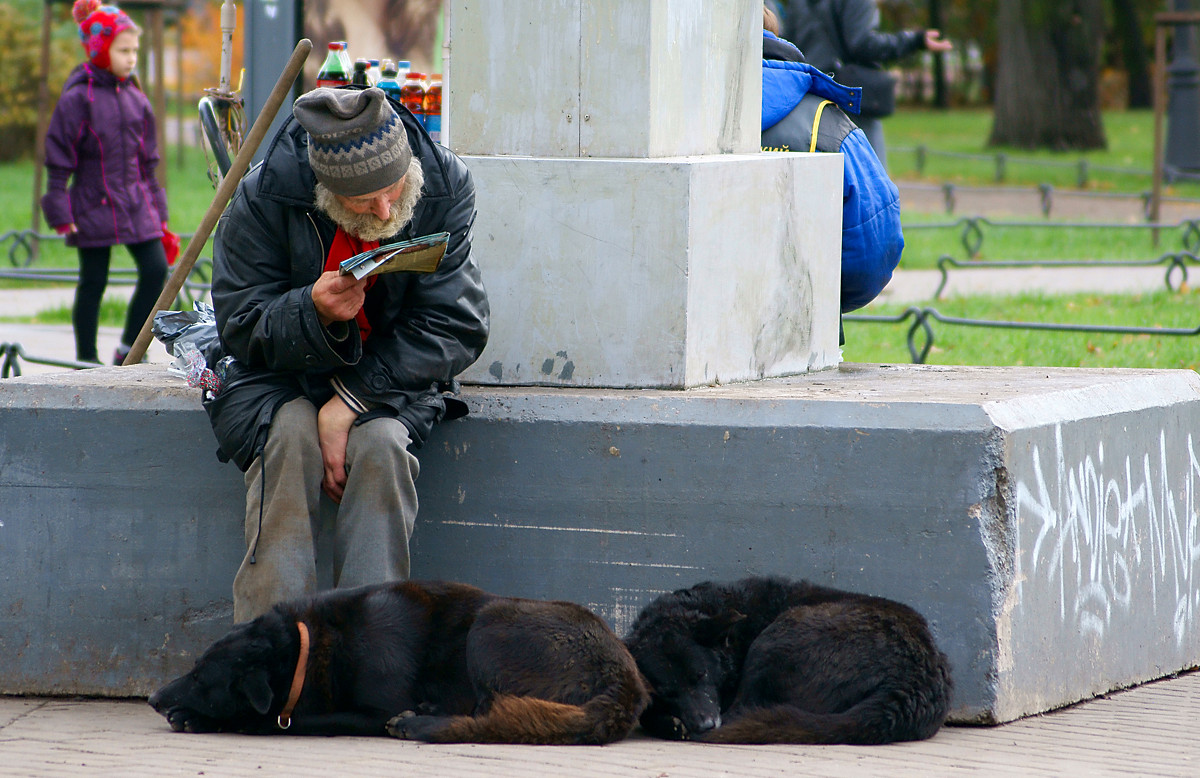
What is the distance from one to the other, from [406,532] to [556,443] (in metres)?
0.54

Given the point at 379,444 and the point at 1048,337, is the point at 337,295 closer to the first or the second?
the point at 379,444

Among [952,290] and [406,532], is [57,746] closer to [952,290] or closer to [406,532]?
[406,532]

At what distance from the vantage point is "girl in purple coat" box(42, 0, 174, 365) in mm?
8977

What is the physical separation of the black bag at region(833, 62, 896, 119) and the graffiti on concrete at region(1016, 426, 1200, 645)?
16.6 ft

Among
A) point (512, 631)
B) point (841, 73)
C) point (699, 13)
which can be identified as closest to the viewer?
point (512, 631)

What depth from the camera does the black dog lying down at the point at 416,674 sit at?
12.7 feet

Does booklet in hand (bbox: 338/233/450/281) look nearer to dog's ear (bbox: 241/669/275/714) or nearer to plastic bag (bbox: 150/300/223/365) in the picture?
plastic bag (bbox: 150/300/223/365)

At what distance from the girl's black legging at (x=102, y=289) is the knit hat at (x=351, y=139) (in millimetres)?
5180

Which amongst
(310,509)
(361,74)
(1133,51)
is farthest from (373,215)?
(1133,51)

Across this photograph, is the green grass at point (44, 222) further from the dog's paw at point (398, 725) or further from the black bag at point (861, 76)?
the dog's paw at point (398, 725)

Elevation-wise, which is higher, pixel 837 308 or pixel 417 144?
pixel 417 144

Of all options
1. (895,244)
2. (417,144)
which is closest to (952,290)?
(895,244)

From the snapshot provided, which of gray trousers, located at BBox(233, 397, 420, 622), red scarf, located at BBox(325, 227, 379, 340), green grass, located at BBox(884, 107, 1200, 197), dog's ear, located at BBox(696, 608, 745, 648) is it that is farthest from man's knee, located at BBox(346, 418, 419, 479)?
green grass, located at BBox(884, 107, 1200, 197)

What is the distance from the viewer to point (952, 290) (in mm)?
12891
